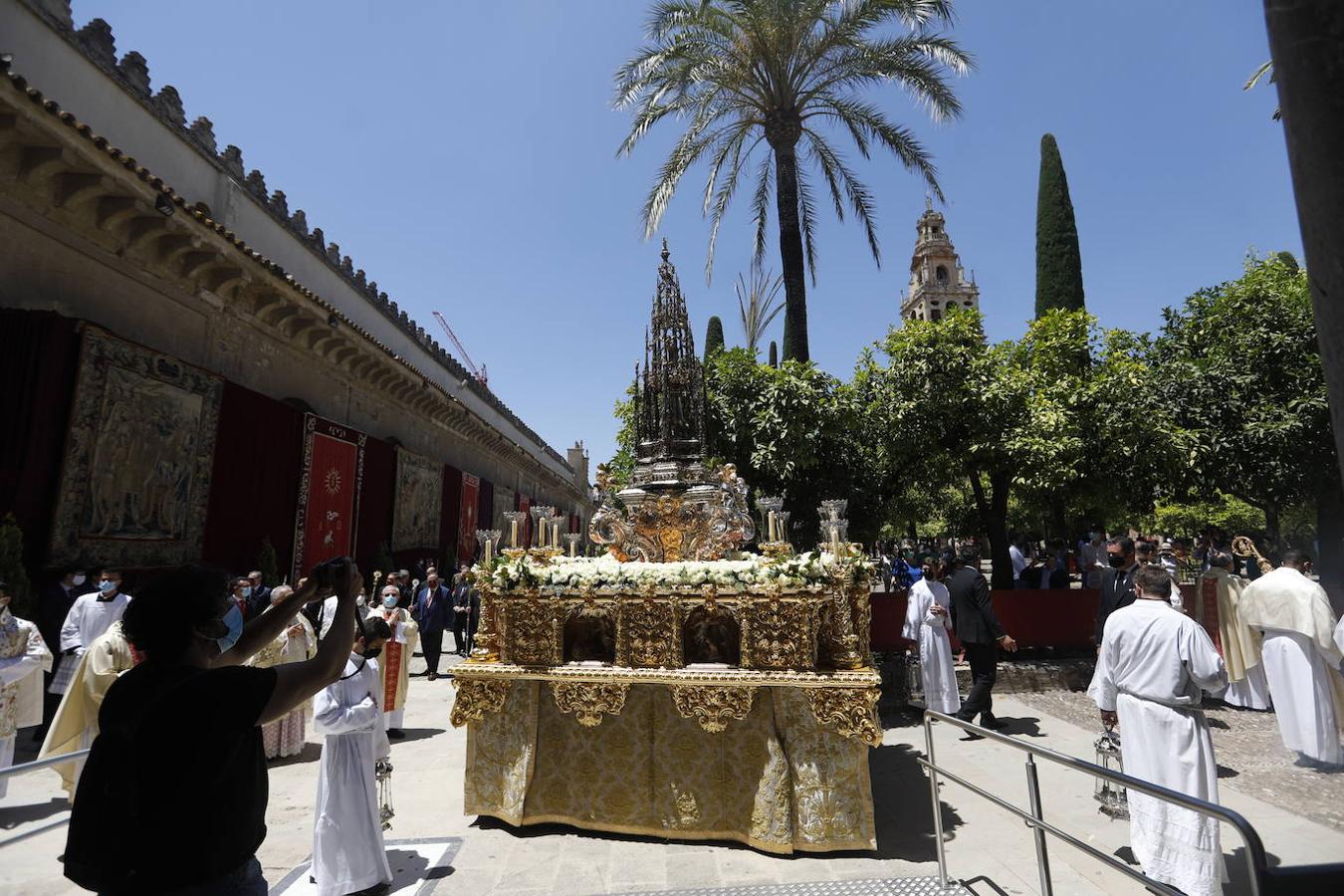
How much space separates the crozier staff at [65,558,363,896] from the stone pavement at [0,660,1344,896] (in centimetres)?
329

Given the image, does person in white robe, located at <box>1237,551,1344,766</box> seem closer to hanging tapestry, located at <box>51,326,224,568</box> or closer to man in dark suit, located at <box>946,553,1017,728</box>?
man in dark suit, located at <box>946,553,1017,728</box>

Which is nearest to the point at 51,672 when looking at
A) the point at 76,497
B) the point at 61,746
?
the point at 76,497

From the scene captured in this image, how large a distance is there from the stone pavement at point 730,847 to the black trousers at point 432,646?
556cm

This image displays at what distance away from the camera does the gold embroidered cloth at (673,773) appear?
200 inches

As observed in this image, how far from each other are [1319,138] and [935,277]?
68009 mm

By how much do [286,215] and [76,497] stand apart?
9576mm

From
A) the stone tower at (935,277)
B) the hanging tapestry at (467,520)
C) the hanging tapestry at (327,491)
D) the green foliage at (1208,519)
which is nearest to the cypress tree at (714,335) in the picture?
the hanging tapestry at (467,520)

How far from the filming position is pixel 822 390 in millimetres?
13008

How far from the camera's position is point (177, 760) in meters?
1.80

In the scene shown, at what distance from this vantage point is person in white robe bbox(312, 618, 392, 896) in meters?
4.51

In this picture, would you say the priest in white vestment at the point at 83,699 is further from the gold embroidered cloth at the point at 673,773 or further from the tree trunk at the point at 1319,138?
the tree trunk at the point at 1319,138

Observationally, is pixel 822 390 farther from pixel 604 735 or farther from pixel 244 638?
pixel 244 638

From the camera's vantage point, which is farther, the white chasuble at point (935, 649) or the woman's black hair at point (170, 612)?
the white chasuble at point (935, 649)

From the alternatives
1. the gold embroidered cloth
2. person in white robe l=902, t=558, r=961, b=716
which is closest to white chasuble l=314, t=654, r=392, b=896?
the gold embroidered cloth
